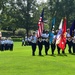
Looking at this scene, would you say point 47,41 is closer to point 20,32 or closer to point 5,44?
point 5,44

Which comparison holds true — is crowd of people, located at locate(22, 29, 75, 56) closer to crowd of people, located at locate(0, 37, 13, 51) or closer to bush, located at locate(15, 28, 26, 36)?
crowd of people, located at locate(0, 37, 13, 51)

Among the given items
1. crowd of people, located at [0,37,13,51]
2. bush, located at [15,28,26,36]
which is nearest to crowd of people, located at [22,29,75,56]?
crowd of people, located at [0,37,13,51]

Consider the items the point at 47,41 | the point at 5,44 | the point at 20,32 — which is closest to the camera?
the point at 47,41

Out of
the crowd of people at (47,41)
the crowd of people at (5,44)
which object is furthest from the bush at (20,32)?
the crowd of people at (47,41)

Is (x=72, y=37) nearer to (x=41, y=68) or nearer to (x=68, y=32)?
(x=68, y=32)

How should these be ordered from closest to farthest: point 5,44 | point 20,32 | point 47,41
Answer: point 47,41 → point 5,44 → point 20,32

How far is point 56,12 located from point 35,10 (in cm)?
525

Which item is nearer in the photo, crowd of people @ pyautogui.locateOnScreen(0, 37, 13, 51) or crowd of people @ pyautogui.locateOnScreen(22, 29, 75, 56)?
crowd of people @ pyautogui.locateOnScreen(22, 29, 75, 56)

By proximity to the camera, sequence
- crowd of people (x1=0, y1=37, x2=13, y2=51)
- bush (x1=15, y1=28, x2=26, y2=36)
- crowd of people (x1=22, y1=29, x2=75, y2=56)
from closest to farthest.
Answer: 1. crowd of people (x1=22, y1=29, x2=75, y2=56)
2. crowd of people (x1=0, y1=37, x2=13, y2=51)
3. bush (x1=15, y1=28, x2=26, y2=36)

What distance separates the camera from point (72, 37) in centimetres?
2742

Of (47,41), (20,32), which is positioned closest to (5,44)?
(47,41)

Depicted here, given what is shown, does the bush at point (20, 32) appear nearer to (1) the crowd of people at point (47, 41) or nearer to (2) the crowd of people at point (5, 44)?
(2) the crowd of people at point (5, 44)

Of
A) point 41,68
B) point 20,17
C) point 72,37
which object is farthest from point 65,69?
point 20,17

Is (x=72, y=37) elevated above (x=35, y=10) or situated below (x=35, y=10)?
below
